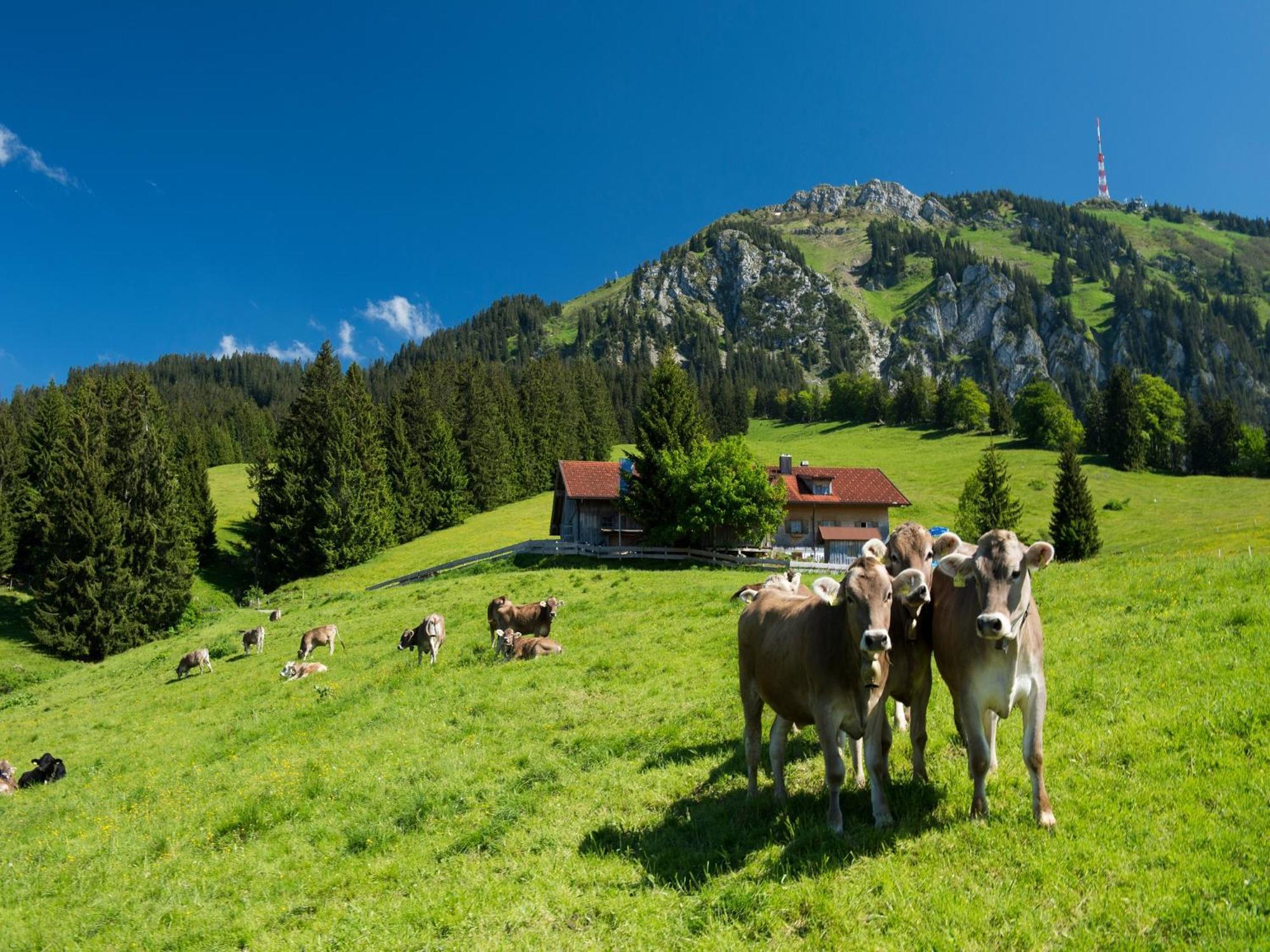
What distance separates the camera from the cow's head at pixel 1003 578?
5.66 metres

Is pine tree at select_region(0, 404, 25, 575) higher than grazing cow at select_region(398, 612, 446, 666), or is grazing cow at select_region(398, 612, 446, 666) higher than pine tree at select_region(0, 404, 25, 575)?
pine tree at select_region(0, 404, 25, 575)

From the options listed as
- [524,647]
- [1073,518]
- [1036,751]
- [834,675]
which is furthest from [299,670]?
[1073,518]

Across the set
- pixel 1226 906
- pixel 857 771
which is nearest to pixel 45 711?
pixel 857 771

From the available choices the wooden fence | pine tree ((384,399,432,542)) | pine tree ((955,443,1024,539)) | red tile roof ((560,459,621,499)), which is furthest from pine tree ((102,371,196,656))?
pine tree ((955,443,1024,539))

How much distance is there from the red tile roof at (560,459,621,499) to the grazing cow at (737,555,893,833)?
45.1 meters

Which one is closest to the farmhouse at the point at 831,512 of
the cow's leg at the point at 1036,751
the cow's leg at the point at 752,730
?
the cow's leg at the point at 752,730

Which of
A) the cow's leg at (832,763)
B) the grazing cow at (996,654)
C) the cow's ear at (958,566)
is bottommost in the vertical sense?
the cow's leg at (832,763)

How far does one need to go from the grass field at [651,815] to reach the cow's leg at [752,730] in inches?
12.1

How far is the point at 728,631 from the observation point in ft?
54.4

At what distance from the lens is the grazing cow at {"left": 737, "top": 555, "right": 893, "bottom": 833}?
6070 mm

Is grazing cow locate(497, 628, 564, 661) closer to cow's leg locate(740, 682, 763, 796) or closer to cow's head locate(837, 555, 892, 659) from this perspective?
cow's leg locate(740, 682, 763, 796)

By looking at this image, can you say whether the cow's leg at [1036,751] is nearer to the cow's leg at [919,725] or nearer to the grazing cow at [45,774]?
the cow's leg at [919,725]

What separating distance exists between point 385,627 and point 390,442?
4525 centimetres

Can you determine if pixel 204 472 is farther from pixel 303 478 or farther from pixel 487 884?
pixel 487 884
